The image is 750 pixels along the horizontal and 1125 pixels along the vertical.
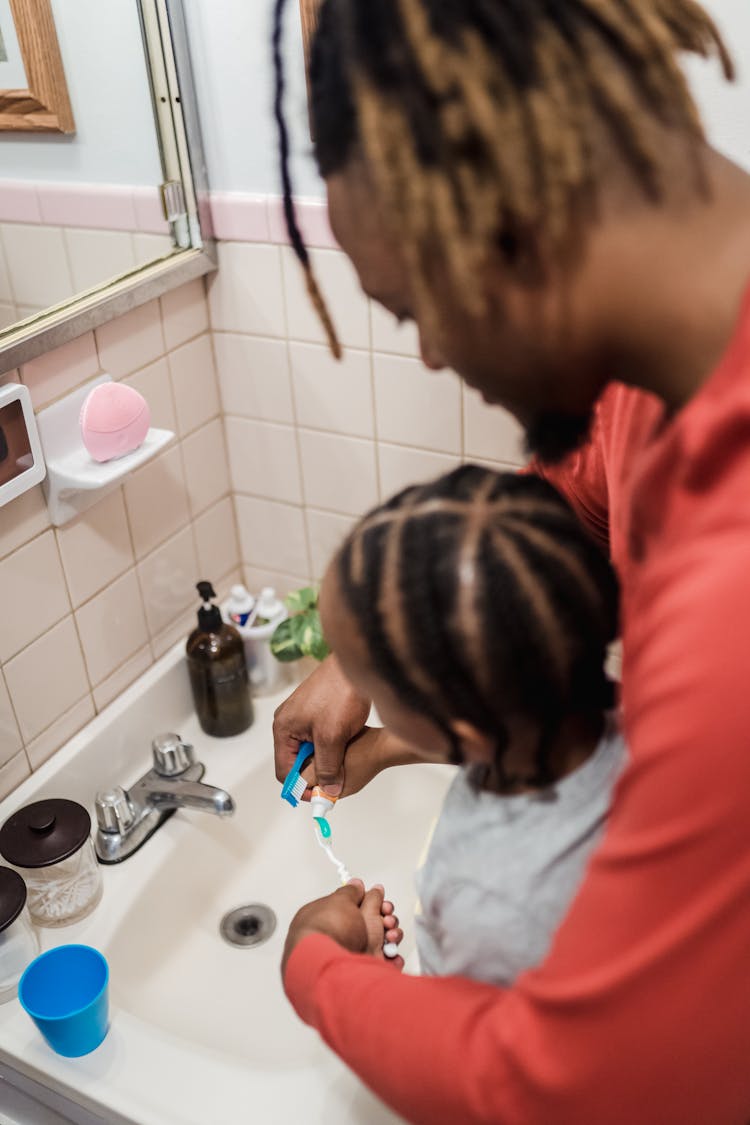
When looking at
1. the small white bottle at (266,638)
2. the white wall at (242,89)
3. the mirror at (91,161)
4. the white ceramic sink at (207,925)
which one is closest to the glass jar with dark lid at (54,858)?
the white ceramic sink at (207,925)

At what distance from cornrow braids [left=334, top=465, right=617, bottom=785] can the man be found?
50 mm

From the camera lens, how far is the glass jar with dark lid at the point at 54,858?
1.03m

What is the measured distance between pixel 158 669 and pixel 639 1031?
928 millimetres

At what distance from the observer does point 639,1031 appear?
526 mm

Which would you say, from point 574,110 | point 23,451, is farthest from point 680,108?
point 23,451

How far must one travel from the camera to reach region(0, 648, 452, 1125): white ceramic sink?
0.94 meters

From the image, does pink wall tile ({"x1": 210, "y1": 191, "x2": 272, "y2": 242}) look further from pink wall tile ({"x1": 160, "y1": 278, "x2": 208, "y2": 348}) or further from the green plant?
the green plant

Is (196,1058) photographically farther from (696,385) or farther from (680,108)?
(680,108)

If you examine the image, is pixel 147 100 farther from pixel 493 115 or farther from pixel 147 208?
pixel 493 115

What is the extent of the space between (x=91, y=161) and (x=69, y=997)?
Result: 35.3 inches

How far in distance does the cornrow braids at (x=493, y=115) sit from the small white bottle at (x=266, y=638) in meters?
0.92

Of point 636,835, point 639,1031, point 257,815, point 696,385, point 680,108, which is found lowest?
point 257,815

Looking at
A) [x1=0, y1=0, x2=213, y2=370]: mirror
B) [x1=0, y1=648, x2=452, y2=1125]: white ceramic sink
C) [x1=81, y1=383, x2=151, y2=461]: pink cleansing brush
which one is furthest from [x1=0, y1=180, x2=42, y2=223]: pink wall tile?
[x1=0, y1=648, x2=452, y2=1125]: white ceramic sink

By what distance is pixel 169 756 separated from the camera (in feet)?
4.07
